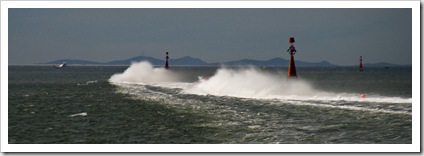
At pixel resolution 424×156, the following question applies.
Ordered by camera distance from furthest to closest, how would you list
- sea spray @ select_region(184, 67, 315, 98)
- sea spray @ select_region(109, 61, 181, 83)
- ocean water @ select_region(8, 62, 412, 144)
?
sea spray @ select_region(109, 61, 181, 83)
sea spray @ select_region(184, 67, 315, 98)
ocean water @ select_region(8, 62, 412, 144)

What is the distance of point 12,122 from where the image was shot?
2048 cm

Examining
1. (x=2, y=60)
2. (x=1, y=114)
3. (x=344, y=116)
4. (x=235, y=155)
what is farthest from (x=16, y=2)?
(x=344, y=116)

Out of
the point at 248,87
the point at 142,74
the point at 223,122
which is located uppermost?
the point at 142,74

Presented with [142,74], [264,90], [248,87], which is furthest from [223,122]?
[142,74]

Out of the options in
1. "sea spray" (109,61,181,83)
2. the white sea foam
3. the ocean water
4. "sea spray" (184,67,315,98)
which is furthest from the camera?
"sea spray" (109,61,181,83)

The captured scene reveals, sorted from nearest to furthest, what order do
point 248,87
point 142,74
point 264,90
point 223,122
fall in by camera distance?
point 223,122, point 264,90, point 248,87, point 142,74

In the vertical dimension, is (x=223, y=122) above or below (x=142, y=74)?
below

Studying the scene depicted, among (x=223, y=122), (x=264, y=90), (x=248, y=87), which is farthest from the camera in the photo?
(x=248, y=87)

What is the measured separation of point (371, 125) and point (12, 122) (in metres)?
15.5

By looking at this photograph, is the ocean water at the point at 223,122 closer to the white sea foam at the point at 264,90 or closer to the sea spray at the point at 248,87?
the white sea foam at the point at 264,90

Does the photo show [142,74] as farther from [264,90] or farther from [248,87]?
[264,90]

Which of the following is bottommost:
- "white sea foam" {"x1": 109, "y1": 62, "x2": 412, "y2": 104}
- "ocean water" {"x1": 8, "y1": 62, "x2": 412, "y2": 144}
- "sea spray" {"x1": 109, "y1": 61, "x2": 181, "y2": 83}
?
"ocean water" {"x1": 8, "y1": 62, "x2": 412, "y2": 144}

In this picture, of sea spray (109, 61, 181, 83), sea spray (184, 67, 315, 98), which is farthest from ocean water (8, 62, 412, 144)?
sea spray (109, 61, 181, 83)

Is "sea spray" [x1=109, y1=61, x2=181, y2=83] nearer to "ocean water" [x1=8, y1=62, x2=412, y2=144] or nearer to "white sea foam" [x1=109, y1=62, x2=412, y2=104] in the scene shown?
"white sea foam" [x1=109, y1=62, x2=412, y2=104]
